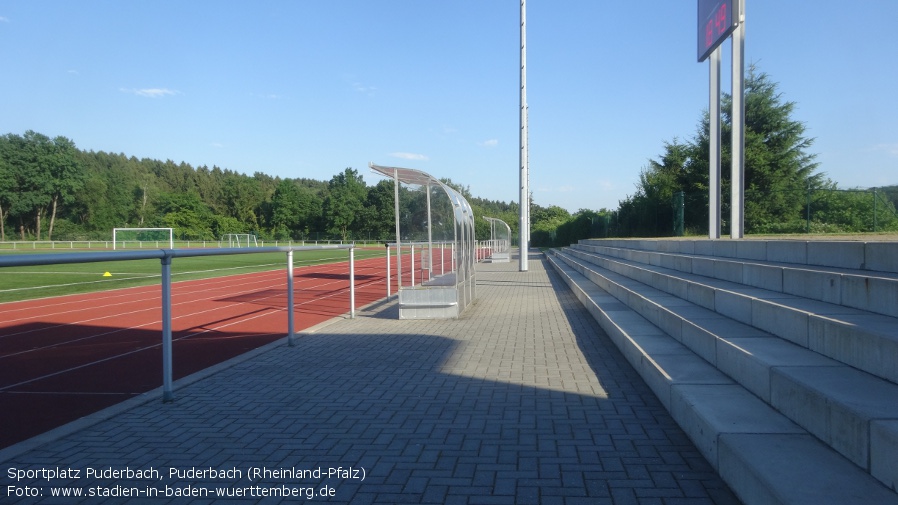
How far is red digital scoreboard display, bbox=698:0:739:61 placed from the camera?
12.7 m

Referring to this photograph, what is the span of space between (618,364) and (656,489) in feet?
12.6

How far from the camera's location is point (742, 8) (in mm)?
Answer: 12523

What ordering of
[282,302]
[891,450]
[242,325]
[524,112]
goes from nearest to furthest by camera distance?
[891,450]
[242,325]
[282,302]
[524,112]

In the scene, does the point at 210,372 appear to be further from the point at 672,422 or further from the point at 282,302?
the point at 282,302

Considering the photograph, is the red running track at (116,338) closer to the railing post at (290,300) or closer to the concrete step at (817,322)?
the railing post at (290,300)

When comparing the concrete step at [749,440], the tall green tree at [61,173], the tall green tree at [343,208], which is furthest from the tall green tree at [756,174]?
the tall green tree at [61,173]

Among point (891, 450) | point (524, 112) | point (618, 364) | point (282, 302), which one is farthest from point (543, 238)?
point (891, 450)

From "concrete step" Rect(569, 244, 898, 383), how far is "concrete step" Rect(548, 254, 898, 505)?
0.16 m

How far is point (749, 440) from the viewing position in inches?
141

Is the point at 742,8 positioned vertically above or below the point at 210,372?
above

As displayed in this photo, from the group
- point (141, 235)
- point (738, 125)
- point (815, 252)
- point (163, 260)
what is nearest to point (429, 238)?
point (738, 125)

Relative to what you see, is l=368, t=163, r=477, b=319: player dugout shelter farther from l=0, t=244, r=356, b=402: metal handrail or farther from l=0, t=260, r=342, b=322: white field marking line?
l=0, t=260, r=342, b=322: white field marking line

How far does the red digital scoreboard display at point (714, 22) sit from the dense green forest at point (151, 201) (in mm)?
26224

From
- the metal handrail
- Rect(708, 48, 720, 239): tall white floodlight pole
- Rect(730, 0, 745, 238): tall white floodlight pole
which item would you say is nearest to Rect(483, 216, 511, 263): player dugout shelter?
Rect(708, 48, 720, 239): tall white floodlight pole
